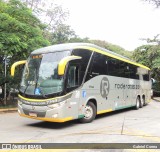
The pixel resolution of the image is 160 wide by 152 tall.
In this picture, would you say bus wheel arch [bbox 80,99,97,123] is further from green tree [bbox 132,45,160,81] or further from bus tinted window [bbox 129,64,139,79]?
green tree [bbox 132,45,160,81]

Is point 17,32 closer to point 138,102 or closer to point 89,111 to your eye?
point 89,111

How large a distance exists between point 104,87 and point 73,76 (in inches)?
109

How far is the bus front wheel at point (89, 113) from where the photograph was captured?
11305mm

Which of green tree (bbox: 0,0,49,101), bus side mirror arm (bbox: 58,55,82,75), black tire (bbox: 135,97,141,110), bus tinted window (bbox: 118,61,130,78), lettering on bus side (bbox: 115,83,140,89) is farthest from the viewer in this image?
black tire (bbox: 135,97,141,110)

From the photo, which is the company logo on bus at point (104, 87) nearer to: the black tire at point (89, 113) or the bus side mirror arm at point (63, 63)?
the black tire at point (89, 113)

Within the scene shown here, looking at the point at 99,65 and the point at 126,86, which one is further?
the point at 126,86

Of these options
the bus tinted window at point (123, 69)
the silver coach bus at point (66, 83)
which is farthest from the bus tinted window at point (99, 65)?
the bus tinted window at point (123, 69)

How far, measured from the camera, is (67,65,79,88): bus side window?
1016 centimetres

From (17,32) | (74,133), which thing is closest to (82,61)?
(74,133)

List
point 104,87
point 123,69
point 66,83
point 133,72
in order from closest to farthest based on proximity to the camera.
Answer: point 66,83 < point 104,87 < point 123,69 < point 133,72

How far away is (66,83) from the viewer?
32.6 feet

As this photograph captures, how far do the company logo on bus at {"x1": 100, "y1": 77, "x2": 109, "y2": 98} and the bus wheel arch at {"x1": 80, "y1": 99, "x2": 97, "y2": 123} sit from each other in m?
0.82

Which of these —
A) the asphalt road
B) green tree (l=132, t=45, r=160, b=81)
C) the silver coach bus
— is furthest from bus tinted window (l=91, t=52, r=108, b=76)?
green tree (l=132, t=45, r=160, b=81)

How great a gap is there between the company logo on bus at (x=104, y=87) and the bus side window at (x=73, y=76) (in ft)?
7.19
